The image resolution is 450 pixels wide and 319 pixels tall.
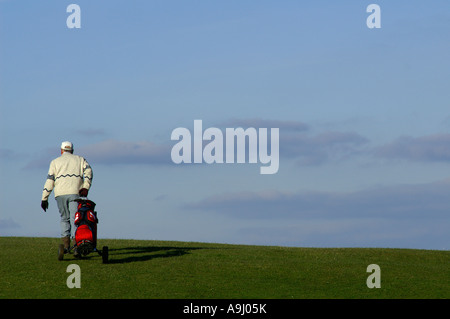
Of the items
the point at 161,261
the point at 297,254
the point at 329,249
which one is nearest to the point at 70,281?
the point at 161,261

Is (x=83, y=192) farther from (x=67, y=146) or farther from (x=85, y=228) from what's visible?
(x=67, y=146)

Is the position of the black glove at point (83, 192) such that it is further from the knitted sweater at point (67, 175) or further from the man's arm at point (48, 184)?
the man's arm at point (48, 184)

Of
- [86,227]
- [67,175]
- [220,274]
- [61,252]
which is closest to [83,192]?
[67,175]

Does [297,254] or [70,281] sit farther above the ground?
[297,254]

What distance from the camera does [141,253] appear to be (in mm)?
25344

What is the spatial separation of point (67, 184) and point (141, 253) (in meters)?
4.18

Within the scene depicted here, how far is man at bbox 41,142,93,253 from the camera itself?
22766mm

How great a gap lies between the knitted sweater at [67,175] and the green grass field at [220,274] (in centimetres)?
Answer: 232

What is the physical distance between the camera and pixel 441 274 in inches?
→ 878

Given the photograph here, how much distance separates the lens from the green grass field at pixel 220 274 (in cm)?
1781

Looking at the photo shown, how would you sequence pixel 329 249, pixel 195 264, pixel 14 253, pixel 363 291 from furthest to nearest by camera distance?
1. pixel 329 249
2. pixel 14 253
3. pixel 195 264
4. pixel 363 291
